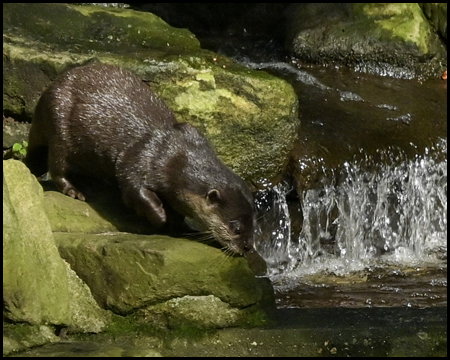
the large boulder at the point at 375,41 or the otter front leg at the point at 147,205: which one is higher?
the large boulder at the point at 375,41

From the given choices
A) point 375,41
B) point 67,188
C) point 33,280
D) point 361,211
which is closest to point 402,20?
point 375,41

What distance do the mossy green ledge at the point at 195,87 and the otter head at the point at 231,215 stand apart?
4.58 ft

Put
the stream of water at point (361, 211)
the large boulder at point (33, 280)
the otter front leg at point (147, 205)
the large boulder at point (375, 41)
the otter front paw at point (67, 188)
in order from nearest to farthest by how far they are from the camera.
Answer: the large boulder at point (33, 280) → the otter front leg at point (147, 205) → the otter front paw at point (67, 188) → the stream of water at point (361, 211) → the large boulder at point (375, 41)

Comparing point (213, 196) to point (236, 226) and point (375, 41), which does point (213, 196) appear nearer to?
point (236, 226)

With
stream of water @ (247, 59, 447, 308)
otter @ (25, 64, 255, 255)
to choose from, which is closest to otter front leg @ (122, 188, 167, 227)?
otter @ (25, 64, 255, 255)

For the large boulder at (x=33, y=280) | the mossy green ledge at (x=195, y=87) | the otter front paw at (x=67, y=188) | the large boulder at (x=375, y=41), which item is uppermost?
the large boulder at (x=375, y=41)

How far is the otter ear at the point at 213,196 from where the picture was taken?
401 centimetres

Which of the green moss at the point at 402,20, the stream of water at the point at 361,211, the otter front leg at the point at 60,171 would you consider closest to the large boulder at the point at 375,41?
the green moss at the point at 402,20

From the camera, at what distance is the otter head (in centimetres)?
400

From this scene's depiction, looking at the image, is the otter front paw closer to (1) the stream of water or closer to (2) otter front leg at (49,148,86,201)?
(2) otter front leg at (49,148,86,201)

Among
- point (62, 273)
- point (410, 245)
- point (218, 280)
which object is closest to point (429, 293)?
point (410, 245)

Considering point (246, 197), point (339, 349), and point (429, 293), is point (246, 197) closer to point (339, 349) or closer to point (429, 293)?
point (339, 349)

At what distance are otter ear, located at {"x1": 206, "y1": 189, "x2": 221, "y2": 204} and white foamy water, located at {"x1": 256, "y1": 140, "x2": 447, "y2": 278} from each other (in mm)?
1382

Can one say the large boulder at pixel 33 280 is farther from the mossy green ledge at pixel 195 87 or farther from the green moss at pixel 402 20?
the green moss at pixel 402 20
